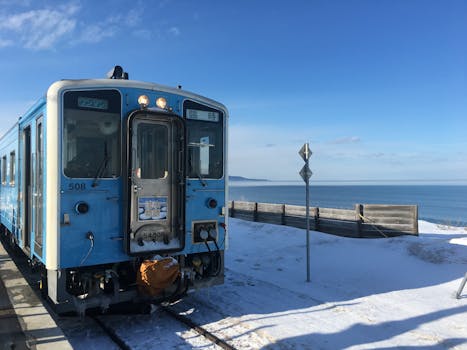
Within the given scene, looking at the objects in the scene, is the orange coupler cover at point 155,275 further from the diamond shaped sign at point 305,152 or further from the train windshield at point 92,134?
the diamond shaped sign at point 305,152

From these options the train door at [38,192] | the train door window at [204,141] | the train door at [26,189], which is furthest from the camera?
the train door at [26,189]

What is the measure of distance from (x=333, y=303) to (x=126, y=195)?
3.91 meters

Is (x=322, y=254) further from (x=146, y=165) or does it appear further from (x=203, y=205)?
(x=146, y=165)

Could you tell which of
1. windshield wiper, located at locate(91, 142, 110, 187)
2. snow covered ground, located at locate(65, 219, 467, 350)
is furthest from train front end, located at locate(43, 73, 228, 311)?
snow covered ground, located at locate(65, 219, 467, 350)

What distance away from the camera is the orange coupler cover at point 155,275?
17.4 ft

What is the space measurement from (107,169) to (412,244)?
26.2 feet

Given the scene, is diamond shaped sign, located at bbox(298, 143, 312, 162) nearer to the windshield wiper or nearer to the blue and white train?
the blue and white train

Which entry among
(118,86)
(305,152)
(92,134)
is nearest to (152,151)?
(92,134)

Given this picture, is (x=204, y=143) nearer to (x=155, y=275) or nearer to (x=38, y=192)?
(x=155, y=275)

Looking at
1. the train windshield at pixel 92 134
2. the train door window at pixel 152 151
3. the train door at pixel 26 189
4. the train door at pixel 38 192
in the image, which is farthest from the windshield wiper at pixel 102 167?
the train door at pixel 26 189

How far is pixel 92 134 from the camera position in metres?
5.29

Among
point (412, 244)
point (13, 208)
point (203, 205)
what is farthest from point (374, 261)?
point (13, 208)

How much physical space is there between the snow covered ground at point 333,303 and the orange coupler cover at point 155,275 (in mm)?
614

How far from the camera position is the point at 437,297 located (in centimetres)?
707
